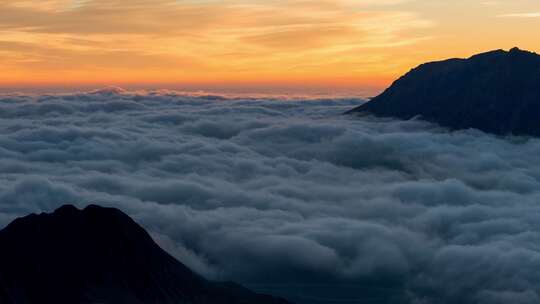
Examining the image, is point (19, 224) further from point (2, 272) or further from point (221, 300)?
point (221, 300)

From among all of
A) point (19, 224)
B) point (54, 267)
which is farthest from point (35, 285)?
point (19, 224)

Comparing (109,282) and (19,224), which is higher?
(19,224)

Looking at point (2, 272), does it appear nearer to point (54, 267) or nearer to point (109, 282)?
point (54, 267)

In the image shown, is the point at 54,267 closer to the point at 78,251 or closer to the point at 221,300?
the point at 78,251

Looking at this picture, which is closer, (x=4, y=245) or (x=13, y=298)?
(x=13, y=298)

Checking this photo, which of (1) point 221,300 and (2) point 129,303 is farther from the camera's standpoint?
(1) point 221,300

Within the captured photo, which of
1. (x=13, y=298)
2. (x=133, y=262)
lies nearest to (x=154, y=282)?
(x=133, y=262)

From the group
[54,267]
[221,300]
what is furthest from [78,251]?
[221,300]
